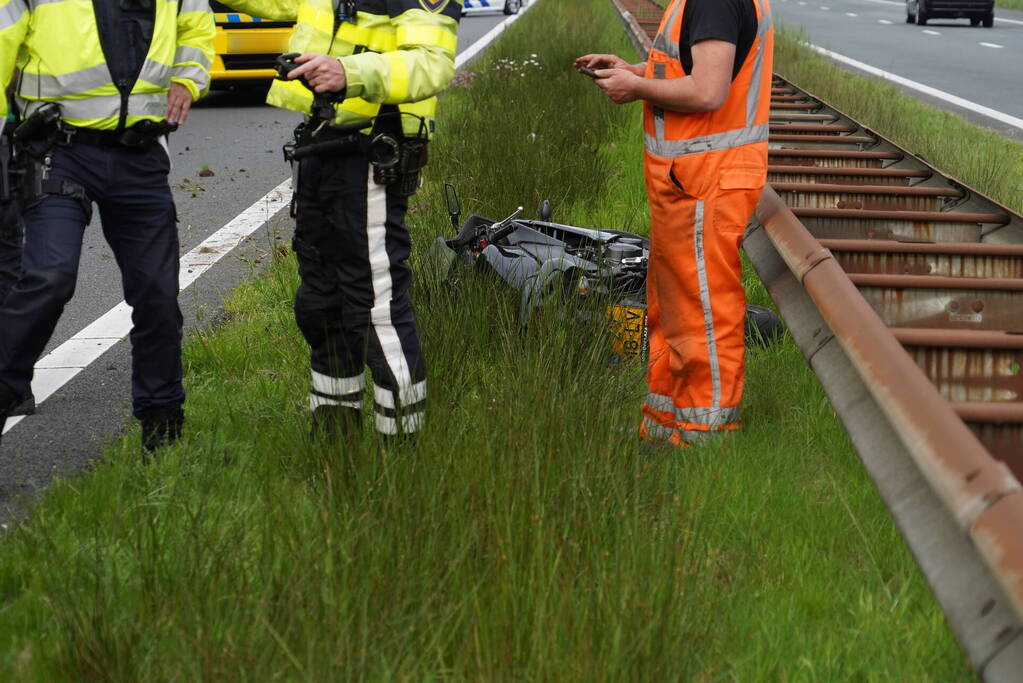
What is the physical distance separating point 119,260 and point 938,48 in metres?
22.3

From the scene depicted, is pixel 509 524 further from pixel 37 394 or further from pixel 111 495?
pixel 37 394

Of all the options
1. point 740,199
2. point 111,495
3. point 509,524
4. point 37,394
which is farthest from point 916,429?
point 37,394

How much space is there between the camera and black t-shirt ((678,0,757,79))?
12.8 ft

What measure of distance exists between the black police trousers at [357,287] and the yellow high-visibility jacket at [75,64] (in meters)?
0.71

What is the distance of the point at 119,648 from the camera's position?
2.48 meters

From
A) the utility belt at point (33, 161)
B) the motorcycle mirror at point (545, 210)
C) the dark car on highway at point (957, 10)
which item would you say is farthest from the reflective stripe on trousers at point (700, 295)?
the dark car on highway at point (957, 10)

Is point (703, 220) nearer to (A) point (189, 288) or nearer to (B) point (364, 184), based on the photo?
(B) point (364, 184)

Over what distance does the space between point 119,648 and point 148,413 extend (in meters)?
1.91

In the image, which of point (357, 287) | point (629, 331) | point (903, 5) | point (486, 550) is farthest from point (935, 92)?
point (903, 5)

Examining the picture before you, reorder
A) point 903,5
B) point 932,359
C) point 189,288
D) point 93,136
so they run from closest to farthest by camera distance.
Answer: point 932,359
point 93,136
point 189,288
point 903,5

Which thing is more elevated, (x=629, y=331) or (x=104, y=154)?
→ (x=104, y=154)

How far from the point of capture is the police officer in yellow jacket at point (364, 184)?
352cm

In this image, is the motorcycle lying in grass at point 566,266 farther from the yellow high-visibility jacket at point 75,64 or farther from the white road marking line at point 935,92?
the white road marking line at point 935,92

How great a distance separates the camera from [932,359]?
311 cm
